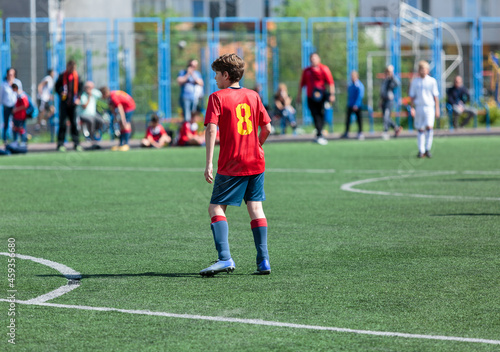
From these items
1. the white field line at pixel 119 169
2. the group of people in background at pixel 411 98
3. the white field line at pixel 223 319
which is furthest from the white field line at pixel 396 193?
the white field line at pixel 223 319

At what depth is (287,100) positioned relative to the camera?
32.1 meters

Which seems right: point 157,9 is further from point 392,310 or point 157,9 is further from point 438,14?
point 392,310

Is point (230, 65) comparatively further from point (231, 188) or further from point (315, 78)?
point (315, 78)

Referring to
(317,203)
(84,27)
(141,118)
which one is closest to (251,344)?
(317,203)

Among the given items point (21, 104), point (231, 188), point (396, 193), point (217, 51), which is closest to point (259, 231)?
point (231, 188)

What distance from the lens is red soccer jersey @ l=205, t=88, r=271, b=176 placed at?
7.13 meters

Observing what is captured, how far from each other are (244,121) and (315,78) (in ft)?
58.3

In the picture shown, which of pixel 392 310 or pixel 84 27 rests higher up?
pixel 84 27

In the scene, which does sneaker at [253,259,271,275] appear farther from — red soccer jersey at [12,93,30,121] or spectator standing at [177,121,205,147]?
red soccer jersey at [12,93,30,121]

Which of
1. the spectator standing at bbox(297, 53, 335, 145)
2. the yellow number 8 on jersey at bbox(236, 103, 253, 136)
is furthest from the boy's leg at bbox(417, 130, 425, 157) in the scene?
the yellow number 8 on jersey at bbox(236, 103, 253, 136)

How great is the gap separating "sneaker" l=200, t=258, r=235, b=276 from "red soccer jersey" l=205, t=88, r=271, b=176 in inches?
26.6

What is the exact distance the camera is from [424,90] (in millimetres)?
19562

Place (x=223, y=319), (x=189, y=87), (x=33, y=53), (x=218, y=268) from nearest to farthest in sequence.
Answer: (x=223, y=319) < (x=218, y=268) < (x=189, y=87) < (x=33, y=53)

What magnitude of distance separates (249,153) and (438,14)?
2509 inches
